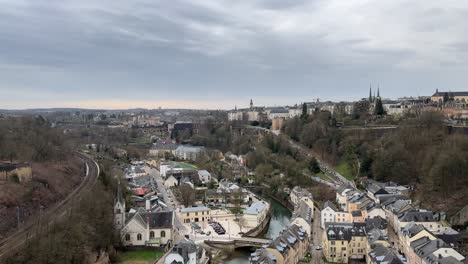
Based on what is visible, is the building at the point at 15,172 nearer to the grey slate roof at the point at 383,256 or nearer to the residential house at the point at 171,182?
the residential house at the point at 171,182

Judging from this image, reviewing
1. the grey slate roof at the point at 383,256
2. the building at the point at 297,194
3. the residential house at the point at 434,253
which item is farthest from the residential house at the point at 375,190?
the grey slate roof at the point at 383,256

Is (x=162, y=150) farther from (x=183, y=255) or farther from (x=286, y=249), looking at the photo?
(x=286, y=249)

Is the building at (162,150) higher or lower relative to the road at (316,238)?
higher

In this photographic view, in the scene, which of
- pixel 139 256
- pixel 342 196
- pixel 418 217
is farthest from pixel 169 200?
pixel 418 217

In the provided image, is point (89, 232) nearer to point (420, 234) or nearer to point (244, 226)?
point (244, 226)

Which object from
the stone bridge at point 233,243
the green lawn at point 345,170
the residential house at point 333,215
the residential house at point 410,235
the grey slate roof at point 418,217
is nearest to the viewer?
the residential house at point 410,235

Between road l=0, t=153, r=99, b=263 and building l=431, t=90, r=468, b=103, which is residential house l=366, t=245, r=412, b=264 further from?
building l=431, t=90, r=468, b=103

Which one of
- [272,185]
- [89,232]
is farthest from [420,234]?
[272,185]
